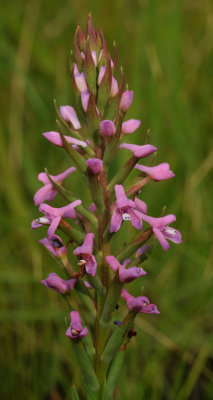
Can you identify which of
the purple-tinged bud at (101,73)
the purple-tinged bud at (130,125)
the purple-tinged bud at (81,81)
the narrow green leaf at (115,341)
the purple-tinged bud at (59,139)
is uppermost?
the purple-tinged bud at (101,73)

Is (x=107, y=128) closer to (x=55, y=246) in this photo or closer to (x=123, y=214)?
(x=123, y=214)

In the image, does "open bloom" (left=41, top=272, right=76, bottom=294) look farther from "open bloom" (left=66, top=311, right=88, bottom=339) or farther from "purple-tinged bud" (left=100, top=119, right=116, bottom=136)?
"purple-tinged bud" (left=100, top=119, right=116, bottom=136)

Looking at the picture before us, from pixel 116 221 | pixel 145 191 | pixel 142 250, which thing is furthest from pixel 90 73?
pixel 145 191

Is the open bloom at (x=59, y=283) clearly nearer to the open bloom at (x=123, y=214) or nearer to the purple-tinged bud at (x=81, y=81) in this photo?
the open bloom at (x=123, y=214)

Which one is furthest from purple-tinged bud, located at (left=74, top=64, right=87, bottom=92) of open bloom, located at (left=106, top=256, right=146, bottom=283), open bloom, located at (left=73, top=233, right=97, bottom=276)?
open bloom, located at (left=106, top=256, right=146, bottom=283)

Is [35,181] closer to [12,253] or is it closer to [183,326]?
[12,253]

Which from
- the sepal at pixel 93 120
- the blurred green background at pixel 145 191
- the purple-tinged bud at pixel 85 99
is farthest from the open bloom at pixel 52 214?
the blurred green background at pixel 145 191
